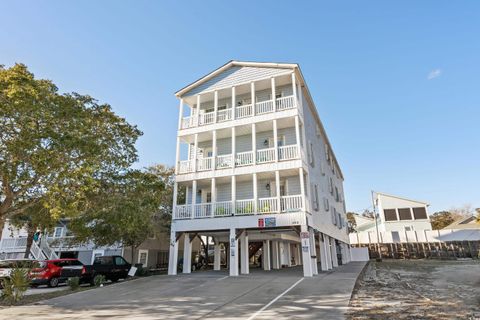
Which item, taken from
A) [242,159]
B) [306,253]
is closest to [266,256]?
[306,253]

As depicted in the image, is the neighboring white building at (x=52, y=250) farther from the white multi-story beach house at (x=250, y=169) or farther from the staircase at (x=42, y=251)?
the white multi-story beach house at (x=250, y=169)

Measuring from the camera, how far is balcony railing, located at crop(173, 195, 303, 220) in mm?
17453

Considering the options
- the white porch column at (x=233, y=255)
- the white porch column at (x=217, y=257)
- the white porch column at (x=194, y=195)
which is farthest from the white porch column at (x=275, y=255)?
the white porch column at (x=194, y=195)

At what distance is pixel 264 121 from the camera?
19.7 metres

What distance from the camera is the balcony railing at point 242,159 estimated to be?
1847cm

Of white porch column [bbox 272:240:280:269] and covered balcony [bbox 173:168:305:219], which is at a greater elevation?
covered balcony [bbox 173:168:305:219]

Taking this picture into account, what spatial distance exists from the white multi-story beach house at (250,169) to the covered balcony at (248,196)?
62mm

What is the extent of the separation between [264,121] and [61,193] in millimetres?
12250

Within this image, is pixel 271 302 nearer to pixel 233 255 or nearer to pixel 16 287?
pixel 233 255

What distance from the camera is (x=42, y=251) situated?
1005 inches

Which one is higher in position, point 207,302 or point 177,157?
point 177,157

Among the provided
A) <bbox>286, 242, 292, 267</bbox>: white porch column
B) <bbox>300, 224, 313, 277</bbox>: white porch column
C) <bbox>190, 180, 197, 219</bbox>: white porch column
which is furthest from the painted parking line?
<bbox>286, 242, 292, 267</bbox>: white porch column

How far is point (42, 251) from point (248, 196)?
61.7ft

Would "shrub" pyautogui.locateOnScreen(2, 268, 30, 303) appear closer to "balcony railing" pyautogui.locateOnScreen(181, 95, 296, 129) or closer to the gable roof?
"balcony railing" pyautogui.locateOnScreen(181, 95, 296, 129)
